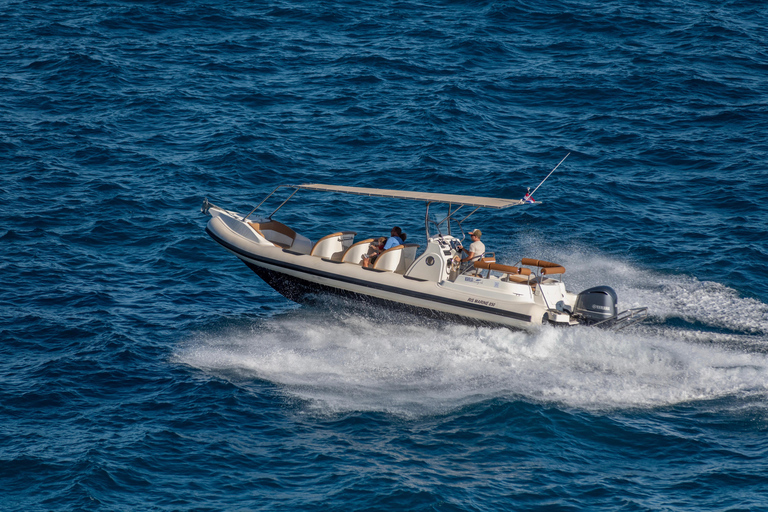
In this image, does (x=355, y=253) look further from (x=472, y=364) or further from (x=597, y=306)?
(x=597, y=306)

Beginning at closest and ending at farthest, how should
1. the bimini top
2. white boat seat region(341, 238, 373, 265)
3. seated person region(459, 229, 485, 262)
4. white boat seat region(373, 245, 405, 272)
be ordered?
the bimini top, seated person region(459, 229, 485, 262), white boat seat region(373, 245, 405, 272), white boat seat region(341, 238, 373, 265)

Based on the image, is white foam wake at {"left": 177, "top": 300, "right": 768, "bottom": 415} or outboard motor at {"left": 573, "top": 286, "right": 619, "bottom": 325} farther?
outboard motor at {"left": 573, "top": 286, "right": 619, "bottom": 325}

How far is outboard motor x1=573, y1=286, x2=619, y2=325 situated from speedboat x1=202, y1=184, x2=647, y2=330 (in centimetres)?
2

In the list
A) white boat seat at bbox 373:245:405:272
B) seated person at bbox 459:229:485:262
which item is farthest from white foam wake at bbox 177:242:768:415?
seated person at bbox 459:229:485:262

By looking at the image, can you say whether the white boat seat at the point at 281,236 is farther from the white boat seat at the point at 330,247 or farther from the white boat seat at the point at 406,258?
the white boat seat at the point at 406,258

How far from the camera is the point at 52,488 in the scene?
10.8 meters

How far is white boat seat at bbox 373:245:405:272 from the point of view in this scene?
15.7 metres

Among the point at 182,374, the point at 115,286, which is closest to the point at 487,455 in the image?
the point at 182,374

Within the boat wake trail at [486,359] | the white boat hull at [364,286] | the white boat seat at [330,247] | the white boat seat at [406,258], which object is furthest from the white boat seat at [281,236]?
the white boat seat at [406,258]

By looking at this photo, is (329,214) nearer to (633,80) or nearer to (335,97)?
(335,97)

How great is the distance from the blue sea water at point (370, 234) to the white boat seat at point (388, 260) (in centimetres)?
94

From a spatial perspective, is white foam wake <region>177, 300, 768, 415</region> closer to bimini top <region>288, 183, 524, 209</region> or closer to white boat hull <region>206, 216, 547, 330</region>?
white boat hull <region>206, 216, 547, 330</region>

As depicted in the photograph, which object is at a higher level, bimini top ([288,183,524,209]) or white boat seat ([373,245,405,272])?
bimini top ([288,183,524,209])

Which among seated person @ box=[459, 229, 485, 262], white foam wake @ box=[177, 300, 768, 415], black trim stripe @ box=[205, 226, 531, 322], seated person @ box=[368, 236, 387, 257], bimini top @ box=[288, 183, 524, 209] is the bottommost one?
white foam wake @ box=[177, 300, 768, 415]
